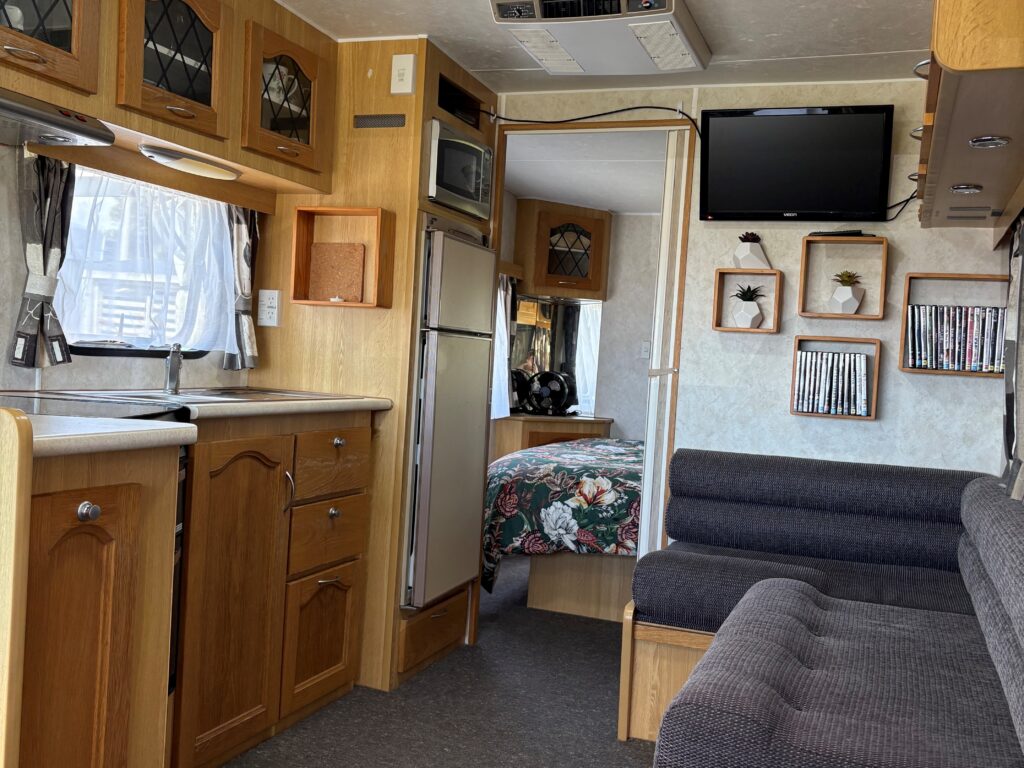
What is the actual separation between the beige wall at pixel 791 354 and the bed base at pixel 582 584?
100cm

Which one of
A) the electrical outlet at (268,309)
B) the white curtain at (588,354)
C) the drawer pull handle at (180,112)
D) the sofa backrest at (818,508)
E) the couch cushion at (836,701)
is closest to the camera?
the couch cushion at (836,701)

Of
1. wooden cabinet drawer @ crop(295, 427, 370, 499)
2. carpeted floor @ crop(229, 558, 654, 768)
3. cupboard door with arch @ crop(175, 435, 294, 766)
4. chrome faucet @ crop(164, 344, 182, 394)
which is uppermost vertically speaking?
chrome faucet @ crop(164, 344, 182, 394)

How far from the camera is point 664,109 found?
3.92 m

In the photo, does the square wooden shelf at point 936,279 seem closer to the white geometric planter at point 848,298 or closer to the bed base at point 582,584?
the white geometric planter at point 848,298

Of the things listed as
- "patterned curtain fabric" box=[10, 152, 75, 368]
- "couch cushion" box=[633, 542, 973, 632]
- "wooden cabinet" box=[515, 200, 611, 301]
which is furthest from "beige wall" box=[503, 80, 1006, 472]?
"wooden cabinet" box=[515, 200, 611, 301]

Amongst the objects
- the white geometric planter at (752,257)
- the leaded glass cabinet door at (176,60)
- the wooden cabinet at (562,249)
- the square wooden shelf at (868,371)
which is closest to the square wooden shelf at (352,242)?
the leaded glass cabinet door at (176,60)

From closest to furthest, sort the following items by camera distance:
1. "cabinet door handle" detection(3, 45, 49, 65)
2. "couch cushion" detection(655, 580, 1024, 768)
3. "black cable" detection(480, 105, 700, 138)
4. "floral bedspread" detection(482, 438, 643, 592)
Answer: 1. "couch cushion" detection(655, 580, 1024, 768)
2. "cabinet door handle" detection(3, 45, 49, 65)
3. "black cable" detection(480, 105, 700, 138)
4. "floral bedspread" detection(482, 438, 643, 592)

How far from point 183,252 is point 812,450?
2477mm

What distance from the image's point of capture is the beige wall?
3.59 metres

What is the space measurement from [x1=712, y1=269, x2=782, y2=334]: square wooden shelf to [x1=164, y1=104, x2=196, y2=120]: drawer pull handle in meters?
2.07

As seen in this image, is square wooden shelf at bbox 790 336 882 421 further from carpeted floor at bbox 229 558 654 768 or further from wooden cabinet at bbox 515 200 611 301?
wooden cabinet at bbox 515 200 611 301

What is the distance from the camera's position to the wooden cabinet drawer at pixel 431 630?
139 inches

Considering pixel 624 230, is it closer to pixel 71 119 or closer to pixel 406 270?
pixel 406 270

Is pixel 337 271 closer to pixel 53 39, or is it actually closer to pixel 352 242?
pixel 352 242
